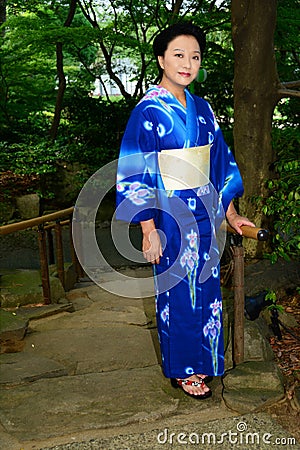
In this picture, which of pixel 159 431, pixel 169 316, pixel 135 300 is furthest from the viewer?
pixel 135 300

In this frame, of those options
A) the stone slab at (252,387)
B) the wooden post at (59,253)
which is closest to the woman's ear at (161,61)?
the stone slab at (252,387)

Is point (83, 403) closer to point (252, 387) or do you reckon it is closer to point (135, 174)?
point (252, 387)

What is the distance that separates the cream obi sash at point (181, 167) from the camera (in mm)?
2199

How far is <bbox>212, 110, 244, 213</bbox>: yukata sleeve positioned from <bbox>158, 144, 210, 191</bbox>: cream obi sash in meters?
0.19

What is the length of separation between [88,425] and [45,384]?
1.41 ft

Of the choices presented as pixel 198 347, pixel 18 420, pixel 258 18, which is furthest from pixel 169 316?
pixel 258 18

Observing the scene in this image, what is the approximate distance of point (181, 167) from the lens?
2.21 metres

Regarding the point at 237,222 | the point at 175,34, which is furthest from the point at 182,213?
the point at 175,34

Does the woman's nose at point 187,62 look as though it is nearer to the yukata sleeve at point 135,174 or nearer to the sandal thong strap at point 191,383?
the yukata sleeve at point 135,174

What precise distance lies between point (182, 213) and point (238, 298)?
54 cm

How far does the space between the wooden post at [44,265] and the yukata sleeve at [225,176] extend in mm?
1891

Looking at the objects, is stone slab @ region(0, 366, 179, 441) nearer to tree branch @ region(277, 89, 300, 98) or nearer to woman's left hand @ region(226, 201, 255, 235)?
woman's left hand @ region(226, 201, 255, 235)

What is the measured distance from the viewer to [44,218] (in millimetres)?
3881

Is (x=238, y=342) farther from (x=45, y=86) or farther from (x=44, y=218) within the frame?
(x=45, y=86)
